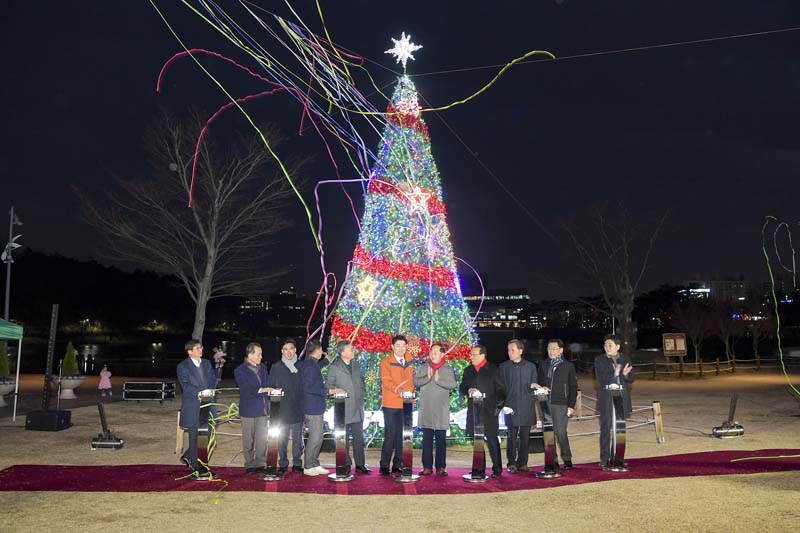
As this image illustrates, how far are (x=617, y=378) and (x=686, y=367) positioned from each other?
24267mm

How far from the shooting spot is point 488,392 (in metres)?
7.75

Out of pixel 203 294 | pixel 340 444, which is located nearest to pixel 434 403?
pixel 340 444

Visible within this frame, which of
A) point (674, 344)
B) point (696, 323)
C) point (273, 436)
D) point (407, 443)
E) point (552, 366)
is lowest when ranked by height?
point (407, 443)

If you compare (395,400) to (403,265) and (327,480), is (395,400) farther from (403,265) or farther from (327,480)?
(403,265)

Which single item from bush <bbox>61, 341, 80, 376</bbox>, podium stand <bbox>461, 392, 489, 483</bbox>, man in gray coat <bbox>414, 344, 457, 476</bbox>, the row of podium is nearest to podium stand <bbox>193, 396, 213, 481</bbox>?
the row of podium

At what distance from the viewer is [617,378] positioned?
827 centimetres

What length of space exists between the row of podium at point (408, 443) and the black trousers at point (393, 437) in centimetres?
16

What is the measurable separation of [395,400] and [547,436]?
6.26ft

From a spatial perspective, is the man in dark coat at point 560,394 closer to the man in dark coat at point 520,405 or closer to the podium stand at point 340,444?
the man in dark coat at point 520,405

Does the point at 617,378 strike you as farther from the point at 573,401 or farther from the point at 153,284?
the point at 153,284

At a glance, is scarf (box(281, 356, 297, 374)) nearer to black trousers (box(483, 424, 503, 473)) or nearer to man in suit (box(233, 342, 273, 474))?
man in suit (box(233, 342, 273, 474))

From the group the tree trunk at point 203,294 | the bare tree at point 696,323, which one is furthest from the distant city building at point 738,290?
the tree trunk at point 203,294

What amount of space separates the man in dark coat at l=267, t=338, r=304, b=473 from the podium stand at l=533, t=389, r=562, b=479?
2.99m

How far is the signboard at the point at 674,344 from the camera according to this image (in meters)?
26.0
